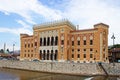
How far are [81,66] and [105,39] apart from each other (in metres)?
17.2

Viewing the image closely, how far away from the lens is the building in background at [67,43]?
7762 centimetres

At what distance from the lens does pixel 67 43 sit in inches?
3364

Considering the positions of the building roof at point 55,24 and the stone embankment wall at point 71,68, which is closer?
the stone embankment wall at point 71,68

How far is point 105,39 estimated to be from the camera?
3113 inches

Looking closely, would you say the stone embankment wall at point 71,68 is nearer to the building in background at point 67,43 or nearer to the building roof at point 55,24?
Result: the building in background at point 67,43

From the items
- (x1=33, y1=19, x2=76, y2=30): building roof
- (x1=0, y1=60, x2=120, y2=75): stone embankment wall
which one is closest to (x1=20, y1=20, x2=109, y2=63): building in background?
(x1=33, y1=19, x2=76, y2=30): building roof

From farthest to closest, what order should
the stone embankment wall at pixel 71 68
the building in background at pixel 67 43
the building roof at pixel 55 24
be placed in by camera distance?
the building roof at pixel 55 24, the building in background at pixel 67 43, the stone embankment wall at pixel 71 68

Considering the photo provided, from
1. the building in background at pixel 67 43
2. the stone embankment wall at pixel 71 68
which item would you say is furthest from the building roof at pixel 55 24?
the stone embankment wall at pixel 71 68

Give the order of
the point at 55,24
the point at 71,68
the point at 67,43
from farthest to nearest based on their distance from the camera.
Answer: the point at 55,24
the point at 67,43
the point at 71,68

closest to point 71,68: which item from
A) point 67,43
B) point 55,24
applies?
point 67,43

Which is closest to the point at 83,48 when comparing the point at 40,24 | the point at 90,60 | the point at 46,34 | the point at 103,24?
the point at 90,60

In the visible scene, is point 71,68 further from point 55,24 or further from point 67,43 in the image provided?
point 55,24

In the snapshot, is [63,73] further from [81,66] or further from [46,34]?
[46,34]

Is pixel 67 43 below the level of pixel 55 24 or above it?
below
